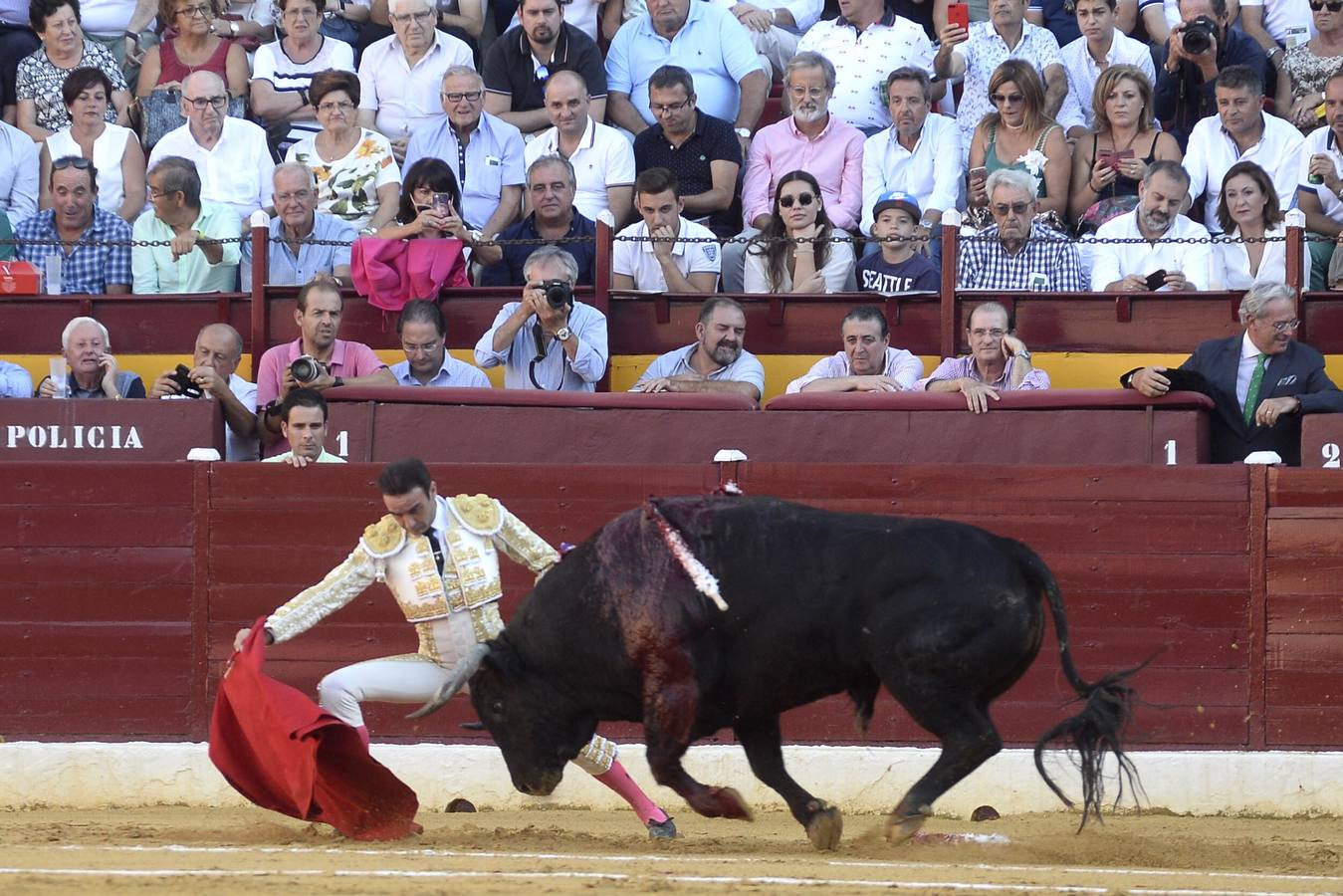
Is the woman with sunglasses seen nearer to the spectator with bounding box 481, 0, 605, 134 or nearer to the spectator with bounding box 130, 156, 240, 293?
the spectator with bounding box 481, 0, 605, 134

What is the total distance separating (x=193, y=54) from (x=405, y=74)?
1159 mm

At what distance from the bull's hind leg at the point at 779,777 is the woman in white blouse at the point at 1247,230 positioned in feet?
11.3

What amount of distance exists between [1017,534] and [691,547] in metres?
2.28

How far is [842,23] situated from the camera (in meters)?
10.0

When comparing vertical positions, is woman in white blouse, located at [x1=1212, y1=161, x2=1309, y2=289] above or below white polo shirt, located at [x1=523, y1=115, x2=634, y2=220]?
below

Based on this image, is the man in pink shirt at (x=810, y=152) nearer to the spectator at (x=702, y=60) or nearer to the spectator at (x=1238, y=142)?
the spectator at (x=702, y=60)

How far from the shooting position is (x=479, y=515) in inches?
253

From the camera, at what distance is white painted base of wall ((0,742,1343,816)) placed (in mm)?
7492

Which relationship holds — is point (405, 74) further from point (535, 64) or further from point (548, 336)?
point (548, 336)

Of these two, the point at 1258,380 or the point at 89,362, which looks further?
the point at 89,362

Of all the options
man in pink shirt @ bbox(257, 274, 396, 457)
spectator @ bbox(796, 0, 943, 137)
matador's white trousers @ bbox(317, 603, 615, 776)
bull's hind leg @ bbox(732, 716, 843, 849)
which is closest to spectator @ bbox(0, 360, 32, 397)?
man in pink shirt @ bbox(257, 274, 396, 457)

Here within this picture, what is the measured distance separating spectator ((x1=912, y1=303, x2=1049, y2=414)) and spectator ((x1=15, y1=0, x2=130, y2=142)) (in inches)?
179

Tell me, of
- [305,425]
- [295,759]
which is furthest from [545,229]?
[295,759]

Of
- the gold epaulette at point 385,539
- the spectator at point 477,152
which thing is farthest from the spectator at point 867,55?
the gold epaulette at point 385,539
